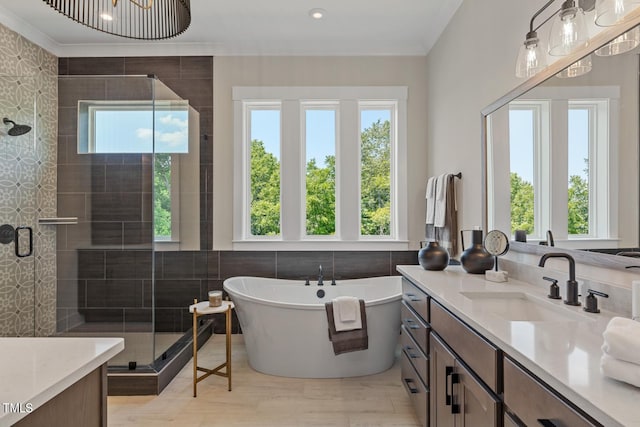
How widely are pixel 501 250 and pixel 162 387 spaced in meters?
2.44

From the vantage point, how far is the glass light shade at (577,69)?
1440 millimetres

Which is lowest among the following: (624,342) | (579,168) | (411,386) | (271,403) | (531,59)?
(271,403)

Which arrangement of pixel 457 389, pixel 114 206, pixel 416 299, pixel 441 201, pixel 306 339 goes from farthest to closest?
pixel 441 201, pixel 114 206, pixel 306 339, pixel 416 299, pixel 457 389

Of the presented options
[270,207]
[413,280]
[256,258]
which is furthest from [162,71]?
[413,280]

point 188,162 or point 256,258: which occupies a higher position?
point 188,162

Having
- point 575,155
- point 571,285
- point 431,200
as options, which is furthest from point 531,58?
point 431,200

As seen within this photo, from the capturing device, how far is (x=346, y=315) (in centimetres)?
253

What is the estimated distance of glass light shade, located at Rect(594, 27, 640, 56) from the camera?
121 cm

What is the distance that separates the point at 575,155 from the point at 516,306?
721mm

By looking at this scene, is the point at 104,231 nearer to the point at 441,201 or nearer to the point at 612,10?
the point at 441,201

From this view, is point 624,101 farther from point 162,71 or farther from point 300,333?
point 162,71

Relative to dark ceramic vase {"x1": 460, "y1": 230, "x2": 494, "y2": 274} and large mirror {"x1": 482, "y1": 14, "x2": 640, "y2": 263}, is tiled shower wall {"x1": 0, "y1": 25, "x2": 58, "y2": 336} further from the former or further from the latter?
large mirror {"x1": 482, "y1": 14, "x2": 640, "y2": 263}

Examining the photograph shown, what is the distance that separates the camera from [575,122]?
1513 mm

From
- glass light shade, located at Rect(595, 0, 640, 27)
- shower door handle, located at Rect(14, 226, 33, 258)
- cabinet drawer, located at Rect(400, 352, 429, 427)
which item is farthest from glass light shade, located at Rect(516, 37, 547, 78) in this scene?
shower door handle, located at Rect(14, 226, 33, 258)
